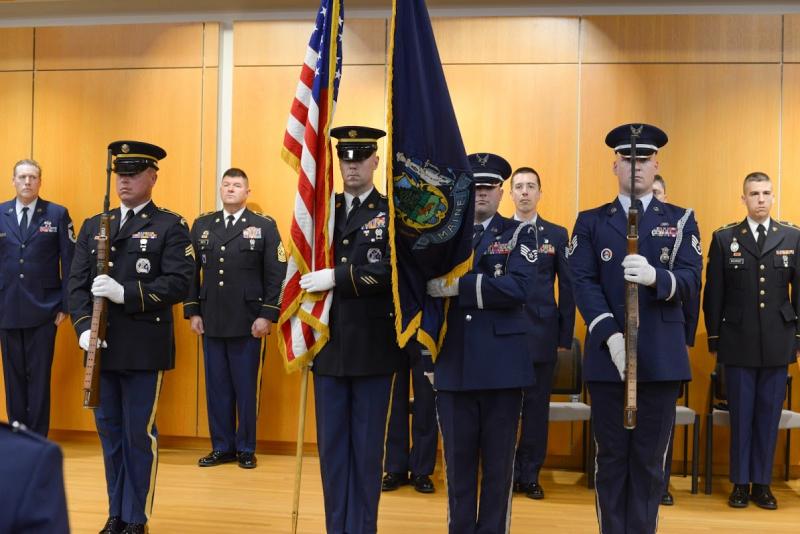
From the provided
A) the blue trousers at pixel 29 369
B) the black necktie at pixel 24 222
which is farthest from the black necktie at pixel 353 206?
the black necktie at pixel 24 222

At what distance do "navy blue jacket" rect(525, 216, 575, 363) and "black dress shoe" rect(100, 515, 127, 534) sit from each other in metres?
2.42

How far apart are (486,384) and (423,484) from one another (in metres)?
2.04

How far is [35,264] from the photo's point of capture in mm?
5770

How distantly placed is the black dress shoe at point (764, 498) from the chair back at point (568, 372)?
3.74 feet

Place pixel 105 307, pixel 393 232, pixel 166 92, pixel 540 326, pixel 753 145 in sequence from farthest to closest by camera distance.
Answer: pixel 166 92 → pixel 753 145 → pixel 540 326 → pixel 105 307 → pixel 393 232

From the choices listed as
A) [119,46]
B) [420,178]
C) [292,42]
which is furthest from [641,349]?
[119,46]

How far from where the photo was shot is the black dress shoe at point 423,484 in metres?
4.90

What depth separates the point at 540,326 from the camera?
4965 millimetres

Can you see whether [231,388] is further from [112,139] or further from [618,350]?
[618,350]

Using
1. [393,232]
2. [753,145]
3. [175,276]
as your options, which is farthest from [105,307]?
[753,145]

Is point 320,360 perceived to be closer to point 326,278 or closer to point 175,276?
point 326,278

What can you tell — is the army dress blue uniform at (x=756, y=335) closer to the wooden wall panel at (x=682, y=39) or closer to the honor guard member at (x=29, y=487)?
the wooden wall panel at (x=682, y=39)

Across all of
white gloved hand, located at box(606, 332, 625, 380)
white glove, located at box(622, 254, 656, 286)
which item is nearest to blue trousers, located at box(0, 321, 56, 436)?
white gloved hand, located at box(606, 332, 625, 380)

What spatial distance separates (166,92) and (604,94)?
10.2ft
